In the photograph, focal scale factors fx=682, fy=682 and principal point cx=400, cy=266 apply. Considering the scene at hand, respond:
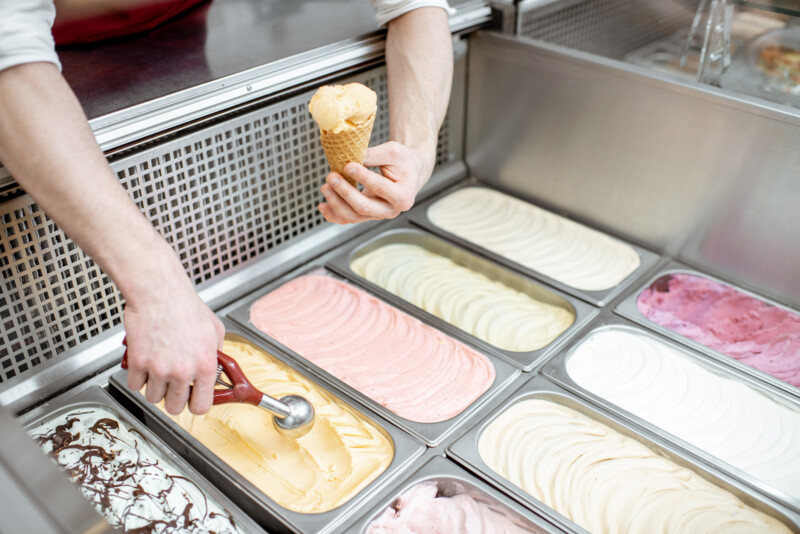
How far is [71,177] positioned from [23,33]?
0.23m

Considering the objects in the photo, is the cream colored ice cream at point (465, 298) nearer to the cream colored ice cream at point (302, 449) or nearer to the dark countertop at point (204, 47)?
the cream colored ice cream at point (302, 449)

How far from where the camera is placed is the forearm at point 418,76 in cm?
168

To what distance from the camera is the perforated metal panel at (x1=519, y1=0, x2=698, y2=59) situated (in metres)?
2.19

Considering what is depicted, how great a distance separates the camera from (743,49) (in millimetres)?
1956

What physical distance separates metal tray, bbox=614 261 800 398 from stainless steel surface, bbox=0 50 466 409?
2.92 ft

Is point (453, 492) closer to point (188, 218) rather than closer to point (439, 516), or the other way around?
point (439, 516)

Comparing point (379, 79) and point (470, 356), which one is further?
point (379, 79)

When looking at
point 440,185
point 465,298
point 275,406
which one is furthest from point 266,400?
point 440,185

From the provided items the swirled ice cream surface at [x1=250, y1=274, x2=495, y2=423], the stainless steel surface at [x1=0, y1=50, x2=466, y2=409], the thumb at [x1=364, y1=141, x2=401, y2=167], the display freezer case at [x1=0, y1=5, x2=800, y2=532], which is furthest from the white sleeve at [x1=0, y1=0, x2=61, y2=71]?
the swirled ice cream surface at [x1=250, y1=274, x2=495, y2=423]

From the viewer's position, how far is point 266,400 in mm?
1407

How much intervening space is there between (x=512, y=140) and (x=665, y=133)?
1.72 ft

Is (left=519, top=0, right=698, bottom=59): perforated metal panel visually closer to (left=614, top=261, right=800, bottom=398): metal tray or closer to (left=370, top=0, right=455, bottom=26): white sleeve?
(left=370, top=0, right=455, bottom=26): white sleeve

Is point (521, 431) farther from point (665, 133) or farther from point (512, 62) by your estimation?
point (512, 62)

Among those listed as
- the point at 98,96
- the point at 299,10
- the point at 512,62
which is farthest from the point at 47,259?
the point at 512,62
